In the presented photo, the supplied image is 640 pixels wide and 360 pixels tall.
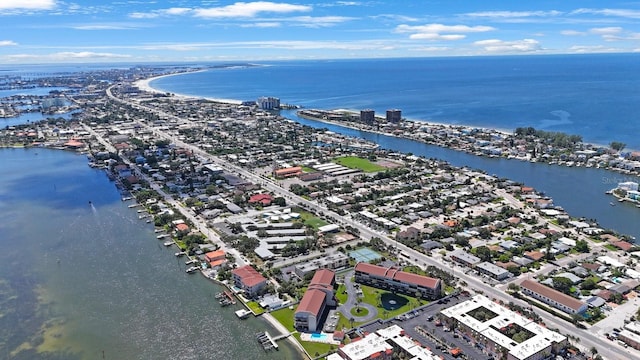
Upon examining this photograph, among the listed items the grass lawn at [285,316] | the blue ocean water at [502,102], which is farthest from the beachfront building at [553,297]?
the blue ocean water at [502,102]

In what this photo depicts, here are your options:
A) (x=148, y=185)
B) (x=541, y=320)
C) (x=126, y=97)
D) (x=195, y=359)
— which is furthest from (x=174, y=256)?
(x=126, y=97)

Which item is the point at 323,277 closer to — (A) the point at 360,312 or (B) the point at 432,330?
(A) the point at 360,312

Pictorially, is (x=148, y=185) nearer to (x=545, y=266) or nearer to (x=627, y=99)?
(x=545, y=266)

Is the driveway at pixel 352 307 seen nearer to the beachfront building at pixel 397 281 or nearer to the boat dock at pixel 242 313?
the beachfront building at pixel 397 281

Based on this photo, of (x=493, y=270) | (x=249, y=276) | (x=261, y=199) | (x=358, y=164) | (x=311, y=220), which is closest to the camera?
(x=249, y=276)

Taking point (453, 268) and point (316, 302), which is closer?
point (316, 302)

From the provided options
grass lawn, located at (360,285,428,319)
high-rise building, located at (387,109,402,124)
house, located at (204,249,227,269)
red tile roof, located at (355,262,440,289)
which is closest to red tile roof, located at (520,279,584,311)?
red tile roof, located at (355,262,440,289)

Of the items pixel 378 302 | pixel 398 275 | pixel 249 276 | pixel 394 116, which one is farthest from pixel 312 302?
pixel 394 116
